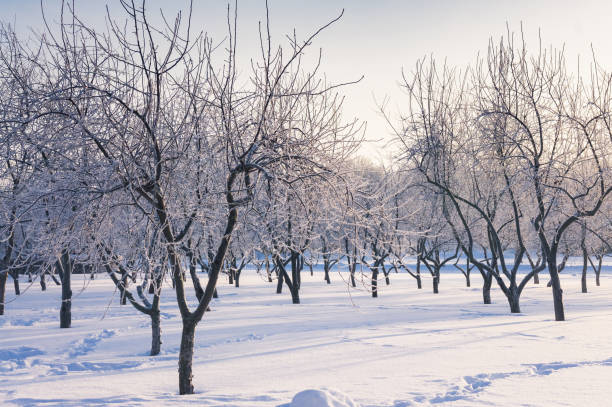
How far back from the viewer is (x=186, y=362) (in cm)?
546

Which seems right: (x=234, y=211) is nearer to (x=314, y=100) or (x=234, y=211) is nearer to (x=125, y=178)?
(x=125, y=178)

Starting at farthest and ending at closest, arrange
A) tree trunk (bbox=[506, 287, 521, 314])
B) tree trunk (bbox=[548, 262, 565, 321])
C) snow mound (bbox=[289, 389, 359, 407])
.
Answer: tree trunk (bbox=[506, 287, 521, 314]), tree trunk (bbox=[548, 262, 565, 321]), snow mound (bbox=[289, 389, 359, 407])

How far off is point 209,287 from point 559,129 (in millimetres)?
9694

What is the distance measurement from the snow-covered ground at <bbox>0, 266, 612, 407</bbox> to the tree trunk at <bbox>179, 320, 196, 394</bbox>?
227 mm

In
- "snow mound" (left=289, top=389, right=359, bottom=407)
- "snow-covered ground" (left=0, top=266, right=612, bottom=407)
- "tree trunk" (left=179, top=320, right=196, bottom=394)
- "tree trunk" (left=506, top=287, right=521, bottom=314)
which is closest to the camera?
"snow mound" (left=289, top=389, right=359, bottom=407)

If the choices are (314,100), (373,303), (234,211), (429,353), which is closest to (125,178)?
(234,211)

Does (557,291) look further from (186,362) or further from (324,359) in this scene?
(186,362)

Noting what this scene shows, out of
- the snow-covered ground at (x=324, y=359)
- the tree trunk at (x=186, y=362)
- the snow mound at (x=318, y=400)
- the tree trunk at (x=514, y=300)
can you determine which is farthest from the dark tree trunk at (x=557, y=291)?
the tree trunk at (x=186, y=362)

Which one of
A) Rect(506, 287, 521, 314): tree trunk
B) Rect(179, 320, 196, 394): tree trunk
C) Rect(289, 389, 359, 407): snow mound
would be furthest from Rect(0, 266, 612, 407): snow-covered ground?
Rect(506, 287, 521, 314): tree trunk

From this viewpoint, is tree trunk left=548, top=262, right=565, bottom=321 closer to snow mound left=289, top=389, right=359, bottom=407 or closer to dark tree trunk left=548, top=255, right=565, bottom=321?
dark tree trunk left=548, top=255, right=565, bottom=321

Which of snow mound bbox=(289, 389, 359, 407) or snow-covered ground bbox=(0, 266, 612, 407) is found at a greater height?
snow mound bbox=(289, 389, 359, 407)

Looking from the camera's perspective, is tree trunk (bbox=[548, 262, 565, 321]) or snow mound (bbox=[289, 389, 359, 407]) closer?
snow mound (bbox=[289, 389, 359, 407])

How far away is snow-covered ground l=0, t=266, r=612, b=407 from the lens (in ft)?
16.5

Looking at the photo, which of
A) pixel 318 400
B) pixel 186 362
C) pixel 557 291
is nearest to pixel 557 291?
pixel 557 291
